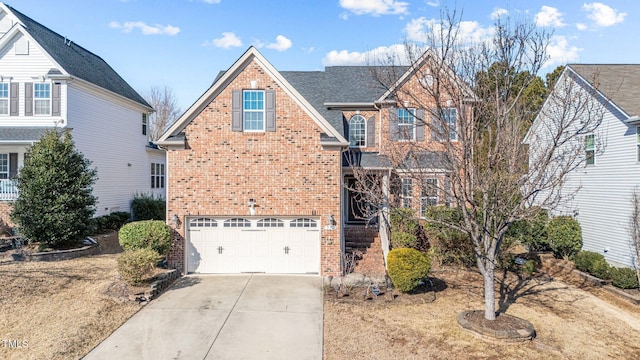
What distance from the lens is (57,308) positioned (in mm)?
9094

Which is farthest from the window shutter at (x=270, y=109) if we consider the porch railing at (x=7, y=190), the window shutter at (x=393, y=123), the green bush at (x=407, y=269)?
the porch railing at (x=7, y=190)

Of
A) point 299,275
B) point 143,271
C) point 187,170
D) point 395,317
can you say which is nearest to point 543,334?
point 395,317

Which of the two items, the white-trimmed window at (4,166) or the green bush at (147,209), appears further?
the green bush at (147,209)

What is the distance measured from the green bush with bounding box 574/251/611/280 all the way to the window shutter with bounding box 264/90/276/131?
12.7m

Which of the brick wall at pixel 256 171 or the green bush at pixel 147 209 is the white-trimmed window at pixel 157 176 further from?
the brick wall at pixel 256 171

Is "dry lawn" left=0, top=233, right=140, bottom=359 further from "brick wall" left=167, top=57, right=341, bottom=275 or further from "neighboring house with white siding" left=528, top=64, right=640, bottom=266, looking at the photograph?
"neighboring house with white siding" left=528, top=64, right=640, bottom=266

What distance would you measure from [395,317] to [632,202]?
10.7 m

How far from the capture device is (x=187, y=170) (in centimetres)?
1282

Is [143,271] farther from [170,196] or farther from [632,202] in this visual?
[632,202]

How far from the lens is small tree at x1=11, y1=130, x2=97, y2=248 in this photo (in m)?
13.5

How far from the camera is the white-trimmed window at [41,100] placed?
695 inches

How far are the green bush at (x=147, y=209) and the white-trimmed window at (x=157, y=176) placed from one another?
3322 millimetres

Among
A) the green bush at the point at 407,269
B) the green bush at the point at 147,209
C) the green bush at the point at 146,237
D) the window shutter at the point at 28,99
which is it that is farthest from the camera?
the green bush at the point at 147,209

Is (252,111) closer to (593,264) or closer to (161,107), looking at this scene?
(593,264)
